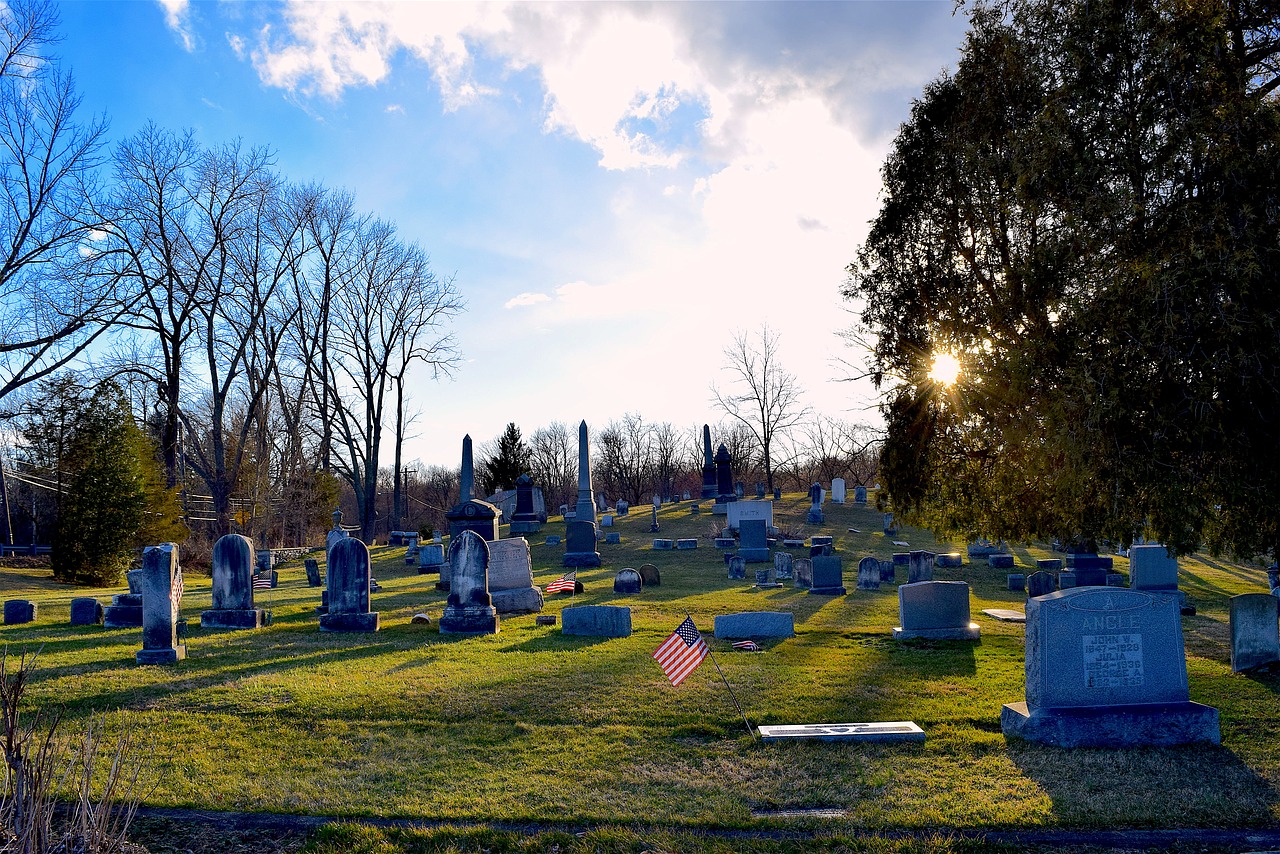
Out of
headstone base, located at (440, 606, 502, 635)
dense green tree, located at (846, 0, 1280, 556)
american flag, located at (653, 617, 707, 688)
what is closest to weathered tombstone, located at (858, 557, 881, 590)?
dense green tree, located at (846, 0, 1280, 556)

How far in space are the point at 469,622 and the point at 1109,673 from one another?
8.93 meters

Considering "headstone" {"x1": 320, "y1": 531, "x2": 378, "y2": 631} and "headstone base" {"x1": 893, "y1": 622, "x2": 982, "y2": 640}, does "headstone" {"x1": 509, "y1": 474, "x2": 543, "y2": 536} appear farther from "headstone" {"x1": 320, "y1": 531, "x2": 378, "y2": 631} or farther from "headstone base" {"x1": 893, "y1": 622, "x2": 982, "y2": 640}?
"headstone base" {"x1": 893, "y1": 622, "x2": 982, "y2": 640}

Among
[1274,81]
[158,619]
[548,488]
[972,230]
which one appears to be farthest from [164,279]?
[548,488]

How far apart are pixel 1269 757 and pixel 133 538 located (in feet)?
89.6

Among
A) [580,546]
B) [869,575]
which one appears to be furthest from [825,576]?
[580,546]

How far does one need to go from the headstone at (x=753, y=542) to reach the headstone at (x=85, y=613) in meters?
16.8

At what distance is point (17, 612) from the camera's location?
13.1 metres

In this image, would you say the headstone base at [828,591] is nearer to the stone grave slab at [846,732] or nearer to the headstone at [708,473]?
the stone grave slab at [846,732]

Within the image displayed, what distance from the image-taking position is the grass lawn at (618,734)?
5.26 m

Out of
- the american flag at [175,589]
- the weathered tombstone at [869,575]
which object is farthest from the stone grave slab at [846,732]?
the weathered tombstone at [869,575]

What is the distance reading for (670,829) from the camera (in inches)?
193

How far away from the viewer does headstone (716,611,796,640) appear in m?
11.6

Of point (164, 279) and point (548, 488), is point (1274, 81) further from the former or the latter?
point (548, 488)

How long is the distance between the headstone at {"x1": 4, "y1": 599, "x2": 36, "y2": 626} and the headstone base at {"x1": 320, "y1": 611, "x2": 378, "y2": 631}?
5.78m
